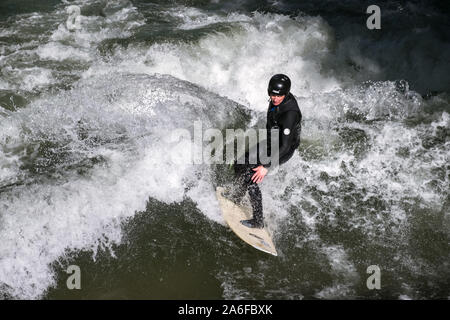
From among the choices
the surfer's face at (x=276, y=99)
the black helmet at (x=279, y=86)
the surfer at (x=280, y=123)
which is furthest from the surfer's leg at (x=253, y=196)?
the black helmet at (x=279, y=86)

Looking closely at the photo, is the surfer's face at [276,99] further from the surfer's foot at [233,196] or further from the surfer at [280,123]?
the surfer's foot at [233,196]

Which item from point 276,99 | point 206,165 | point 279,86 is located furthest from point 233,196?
point 279,86

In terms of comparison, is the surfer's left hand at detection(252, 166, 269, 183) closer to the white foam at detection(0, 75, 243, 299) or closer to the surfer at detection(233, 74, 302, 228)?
the surfer at detection(233, 74, 302, 228)

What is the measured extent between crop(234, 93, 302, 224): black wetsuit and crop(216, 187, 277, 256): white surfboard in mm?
197

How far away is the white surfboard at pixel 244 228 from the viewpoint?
515cm

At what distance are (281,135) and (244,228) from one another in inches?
53.0

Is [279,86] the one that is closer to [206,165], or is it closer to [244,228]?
[244,228]

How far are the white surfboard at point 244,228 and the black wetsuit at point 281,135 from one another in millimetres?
197

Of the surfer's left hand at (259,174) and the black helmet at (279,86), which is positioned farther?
the surfer's left hand at (259,174)

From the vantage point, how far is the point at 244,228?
536 cm

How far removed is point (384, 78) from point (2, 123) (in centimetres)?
779

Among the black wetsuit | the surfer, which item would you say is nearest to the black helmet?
the surfer

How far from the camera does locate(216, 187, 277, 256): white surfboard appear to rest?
5155 mm

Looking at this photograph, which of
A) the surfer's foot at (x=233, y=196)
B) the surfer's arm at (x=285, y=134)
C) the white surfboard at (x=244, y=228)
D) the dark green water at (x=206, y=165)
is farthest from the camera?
the surfer's foot at (x=233, y=196)
